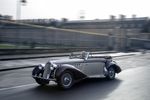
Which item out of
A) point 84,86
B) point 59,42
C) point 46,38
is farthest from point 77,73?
point 59,42

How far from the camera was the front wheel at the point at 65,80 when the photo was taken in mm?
10445

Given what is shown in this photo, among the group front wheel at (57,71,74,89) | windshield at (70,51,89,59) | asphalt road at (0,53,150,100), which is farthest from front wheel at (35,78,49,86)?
windshield at (70,51,89,59)

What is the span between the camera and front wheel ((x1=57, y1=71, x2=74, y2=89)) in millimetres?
10445

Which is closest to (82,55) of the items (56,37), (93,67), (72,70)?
(93,67)

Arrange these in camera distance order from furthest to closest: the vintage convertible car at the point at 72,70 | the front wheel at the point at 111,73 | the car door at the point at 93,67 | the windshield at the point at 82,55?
1. the front wheel at the point at 111,73
2. the windshield at the point at 82,55
3. the car door at the point at 93,67
4. the vintage convertible car at the point at 72,70

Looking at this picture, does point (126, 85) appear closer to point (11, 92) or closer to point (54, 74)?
point (54, 74)

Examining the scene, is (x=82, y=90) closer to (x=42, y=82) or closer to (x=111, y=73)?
(x=42, y=82)

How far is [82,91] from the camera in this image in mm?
10250

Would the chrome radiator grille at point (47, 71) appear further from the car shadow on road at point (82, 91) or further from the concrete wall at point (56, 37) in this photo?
the concrete wall at point (56, 37)

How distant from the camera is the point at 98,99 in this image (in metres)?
8.96

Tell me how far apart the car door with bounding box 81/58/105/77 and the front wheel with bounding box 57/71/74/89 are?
2.96 ft

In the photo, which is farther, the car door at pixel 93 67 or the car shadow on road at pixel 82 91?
the car door at pixel 93 67

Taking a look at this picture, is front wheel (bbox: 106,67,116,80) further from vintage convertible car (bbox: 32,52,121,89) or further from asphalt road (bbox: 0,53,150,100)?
asphalt road (bbox: 0,53,150,100)

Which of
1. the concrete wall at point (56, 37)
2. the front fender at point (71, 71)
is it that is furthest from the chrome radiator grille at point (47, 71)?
the concrete wall at point (56, 37)
